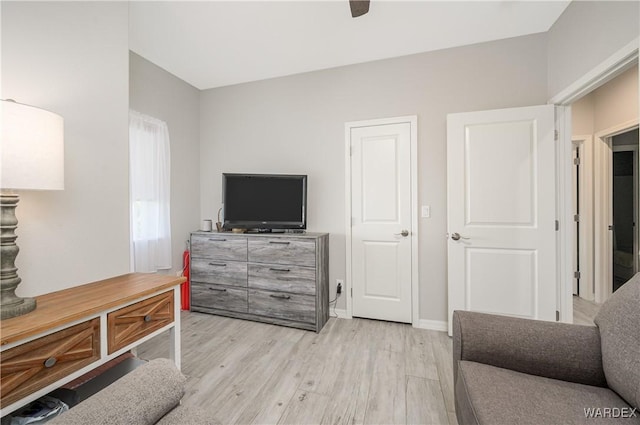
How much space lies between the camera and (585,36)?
70.8 inches

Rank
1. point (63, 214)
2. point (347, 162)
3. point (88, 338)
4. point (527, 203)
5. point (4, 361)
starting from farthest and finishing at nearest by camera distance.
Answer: point (347, 162) < point (527, 203) < point (63, 214) < point (88, 338) < point (4, 361)

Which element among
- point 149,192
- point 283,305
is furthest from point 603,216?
point 149,192

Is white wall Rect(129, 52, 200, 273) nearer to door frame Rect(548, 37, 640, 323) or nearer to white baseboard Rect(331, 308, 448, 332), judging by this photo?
white baseboard Rect(331, 308, 448, 332)

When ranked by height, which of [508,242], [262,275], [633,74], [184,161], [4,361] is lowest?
[262,275]

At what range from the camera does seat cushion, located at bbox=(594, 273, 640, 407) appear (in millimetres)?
955

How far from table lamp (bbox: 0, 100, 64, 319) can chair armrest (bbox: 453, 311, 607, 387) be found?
1881mm

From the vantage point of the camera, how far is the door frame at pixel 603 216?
10.0 ft

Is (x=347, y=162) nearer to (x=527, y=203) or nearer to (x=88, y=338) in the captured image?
(x=527, y=203)

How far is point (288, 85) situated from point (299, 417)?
3036 millimetres

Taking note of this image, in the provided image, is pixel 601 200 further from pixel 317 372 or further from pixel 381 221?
pixel 317 372

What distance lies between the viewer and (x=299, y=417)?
151cm

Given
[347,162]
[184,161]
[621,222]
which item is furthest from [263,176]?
[621,222]

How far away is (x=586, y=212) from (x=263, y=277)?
3788 mm

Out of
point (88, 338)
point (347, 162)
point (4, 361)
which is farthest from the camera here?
point (347, 162)
